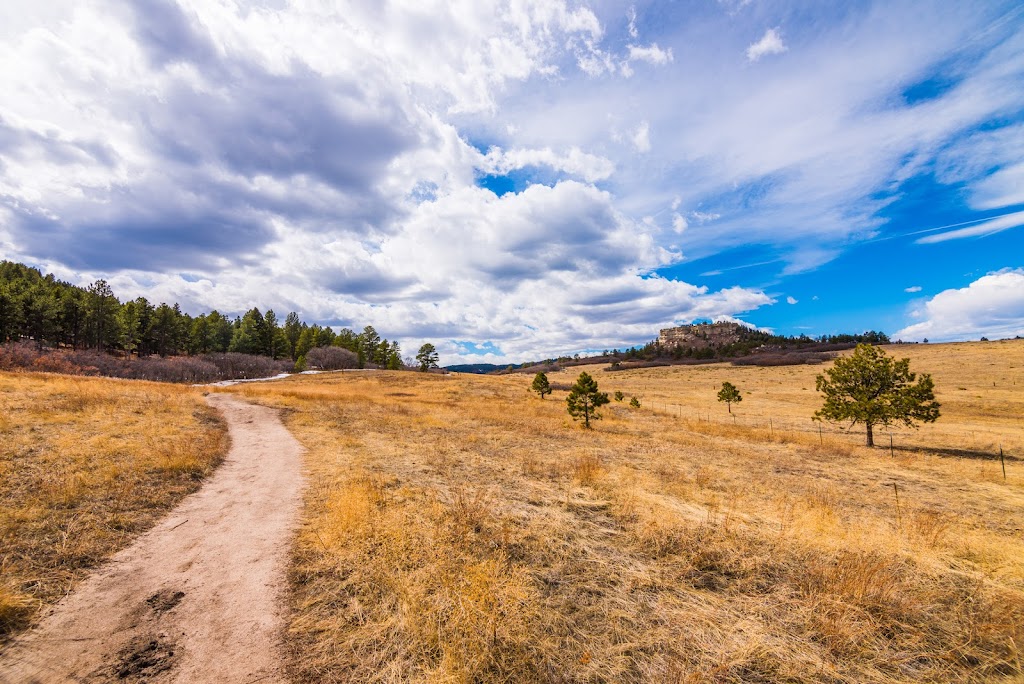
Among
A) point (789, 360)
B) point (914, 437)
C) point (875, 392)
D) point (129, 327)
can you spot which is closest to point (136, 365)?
point (129, 327)

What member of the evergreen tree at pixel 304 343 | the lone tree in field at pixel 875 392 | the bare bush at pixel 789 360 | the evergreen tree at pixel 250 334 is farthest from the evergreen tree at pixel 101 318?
the bare bush at pixel 789 360

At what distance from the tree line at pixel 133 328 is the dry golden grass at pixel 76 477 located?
212ft

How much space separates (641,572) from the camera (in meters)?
7.00

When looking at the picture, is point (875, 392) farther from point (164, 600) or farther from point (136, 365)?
point (136, 365)

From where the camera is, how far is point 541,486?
13.0 meters

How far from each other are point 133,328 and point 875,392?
389 ft

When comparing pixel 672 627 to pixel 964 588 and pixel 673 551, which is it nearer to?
pixel 673 551

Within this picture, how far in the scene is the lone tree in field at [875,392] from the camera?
26.7 metres

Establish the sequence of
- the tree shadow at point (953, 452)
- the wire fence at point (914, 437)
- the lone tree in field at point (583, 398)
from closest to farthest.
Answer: the tree shadow at point (953, 452) < the wire fence at point (914, 437) < the lone tree in field at point (583, 398)

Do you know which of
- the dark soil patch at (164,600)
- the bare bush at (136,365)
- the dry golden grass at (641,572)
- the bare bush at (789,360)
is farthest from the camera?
the bare bush at (789,360)

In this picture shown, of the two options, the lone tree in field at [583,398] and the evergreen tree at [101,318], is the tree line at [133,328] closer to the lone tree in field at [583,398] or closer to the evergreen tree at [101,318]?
the evergreen tree at [101,318]

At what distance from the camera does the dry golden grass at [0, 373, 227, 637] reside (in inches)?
255

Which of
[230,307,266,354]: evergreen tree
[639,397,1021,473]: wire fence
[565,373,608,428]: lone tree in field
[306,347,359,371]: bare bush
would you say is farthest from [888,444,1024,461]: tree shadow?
[230,307,266,354]: evergreen tree

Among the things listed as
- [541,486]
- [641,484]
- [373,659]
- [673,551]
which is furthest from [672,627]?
[641,484]
